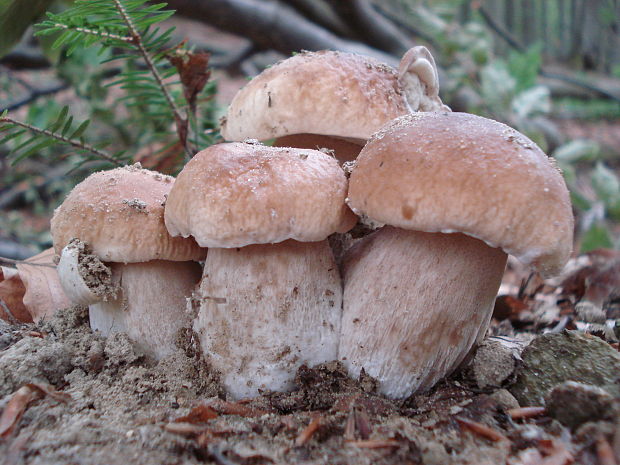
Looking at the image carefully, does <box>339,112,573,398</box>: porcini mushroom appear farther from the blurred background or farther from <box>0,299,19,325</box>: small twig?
<box>0,299,19,325</box>: small twig

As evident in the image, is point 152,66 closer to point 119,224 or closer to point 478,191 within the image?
point 119,224

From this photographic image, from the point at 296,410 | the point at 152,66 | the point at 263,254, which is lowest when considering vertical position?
the point at 296,410

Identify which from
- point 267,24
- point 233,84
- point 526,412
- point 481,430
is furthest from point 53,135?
point 233,84

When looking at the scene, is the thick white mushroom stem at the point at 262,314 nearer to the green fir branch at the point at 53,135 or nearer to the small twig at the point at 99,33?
the green fir branch at the point at 53,135

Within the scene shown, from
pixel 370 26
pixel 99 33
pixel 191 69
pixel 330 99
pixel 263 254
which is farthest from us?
pixel 370 26

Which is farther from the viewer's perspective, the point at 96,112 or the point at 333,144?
the point at 96,112

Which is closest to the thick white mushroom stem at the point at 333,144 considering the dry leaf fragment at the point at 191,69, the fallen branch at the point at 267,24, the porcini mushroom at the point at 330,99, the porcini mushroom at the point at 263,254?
the porcini mushroom at the point at 330,99

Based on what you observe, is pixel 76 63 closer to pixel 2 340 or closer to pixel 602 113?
pixel 2 340

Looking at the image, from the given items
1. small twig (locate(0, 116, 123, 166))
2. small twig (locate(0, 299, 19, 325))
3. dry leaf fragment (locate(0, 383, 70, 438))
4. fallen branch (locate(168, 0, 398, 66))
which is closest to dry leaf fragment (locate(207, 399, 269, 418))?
dry leaf fragment (locate(0, 383, 70, 438))
